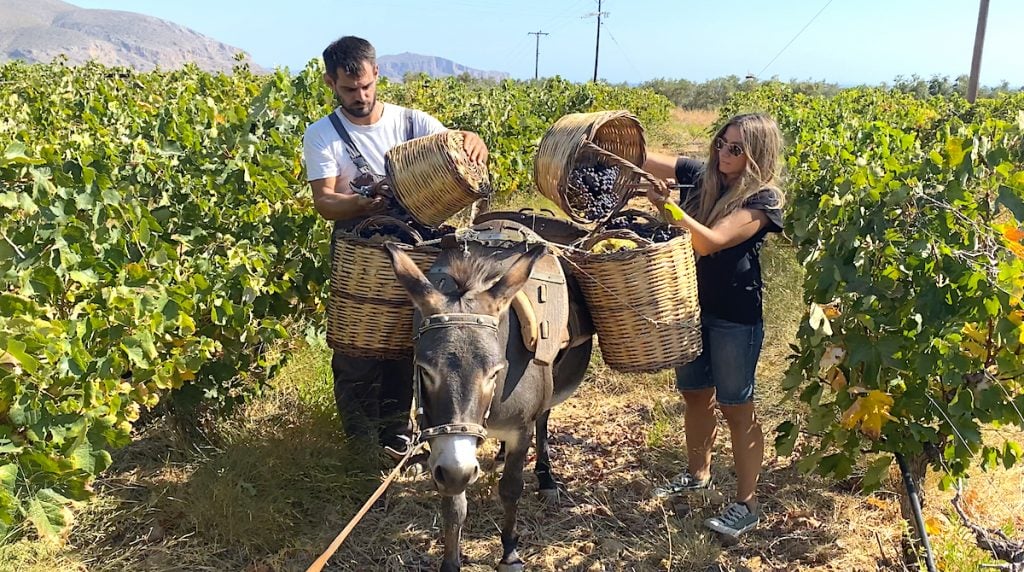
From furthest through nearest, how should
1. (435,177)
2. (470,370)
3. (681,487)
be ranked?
(681,487)
(435,177)
(470,370)

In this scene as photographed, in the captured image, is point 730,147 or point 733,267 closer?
point 730,147

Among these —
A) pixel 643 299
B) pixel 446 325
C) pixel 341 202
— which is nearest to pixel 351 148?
pixel 341 202

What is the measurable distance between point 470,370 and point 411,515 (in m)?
1.82

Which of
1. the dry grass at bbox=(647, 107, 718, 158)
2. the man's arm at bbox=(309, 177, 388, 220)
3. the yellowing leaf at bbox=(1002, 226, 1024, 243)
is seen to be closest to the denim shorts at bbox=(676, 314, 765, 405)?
the yellowing leaf at bbox=(1002, 226, 1024, 243)

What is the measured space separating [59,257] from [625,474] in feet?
10.6

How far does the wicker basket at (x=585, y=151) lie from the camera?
3.09m

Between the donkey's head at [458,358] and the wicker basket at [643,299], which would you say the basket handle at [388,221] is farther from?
the wicker basket at [643,299]

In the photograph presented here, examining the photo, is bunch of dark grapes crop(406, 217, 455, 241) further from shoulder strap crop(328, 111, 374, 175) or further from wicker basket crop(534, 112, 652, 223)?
wicker basket crop(534, 112, 652, 223)

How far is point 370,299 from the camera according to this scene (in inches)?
119

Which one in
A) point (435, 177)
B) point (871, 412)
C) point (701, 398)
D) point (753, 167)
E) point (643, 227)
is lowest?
point (701, 398)

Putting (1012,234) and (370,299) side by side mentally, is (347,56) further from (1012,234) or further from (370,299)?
(1012,234)

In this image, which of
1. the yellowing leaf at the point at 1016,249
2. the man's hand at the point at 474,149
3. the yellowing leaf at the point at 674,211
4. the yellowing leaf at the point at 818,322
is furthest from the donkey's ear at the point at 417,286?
the yellowing leaf at the point at 1016,249

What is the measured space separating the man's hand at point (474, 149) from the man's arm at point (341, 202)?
19.0 inches

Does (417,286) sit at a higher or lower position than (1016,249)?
lower
